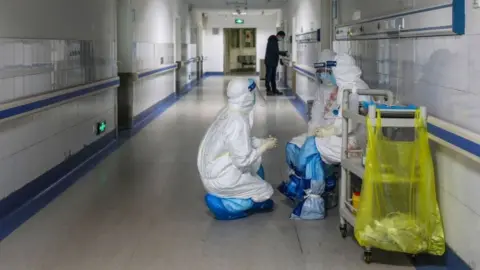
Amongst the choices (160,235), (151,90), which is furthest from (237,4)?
(160,235)

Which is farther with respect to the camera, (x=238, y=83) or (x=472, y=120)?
(x=238, y=83)

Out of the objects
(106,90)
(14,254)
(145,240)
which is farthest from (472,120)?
(106,90)

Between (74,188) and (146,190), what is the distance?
665mm

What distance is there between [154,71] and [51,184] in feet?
20.4

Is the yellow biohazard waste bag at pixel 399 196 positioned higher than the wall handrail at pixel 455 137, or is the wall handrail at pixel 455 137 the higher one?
the wall handrail at pixel 455 137

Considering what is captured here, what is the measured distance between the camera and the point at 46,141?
5172 mm

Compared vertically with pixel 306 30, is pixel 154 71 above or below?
below

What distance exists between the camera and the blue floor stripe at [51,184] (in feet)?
13.9

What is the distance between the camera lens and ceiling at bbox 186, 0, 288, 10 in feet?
60.7

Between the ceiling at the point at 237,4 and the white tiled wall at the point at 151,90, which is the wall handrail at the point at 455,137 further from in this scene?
the ceiling at the point at 237,4

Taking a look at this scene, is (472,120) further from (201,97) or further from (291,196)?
(201,97)

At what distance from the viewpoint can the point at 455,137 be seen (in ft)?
9.45

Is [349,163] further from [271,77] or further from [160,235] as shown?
[271,77]

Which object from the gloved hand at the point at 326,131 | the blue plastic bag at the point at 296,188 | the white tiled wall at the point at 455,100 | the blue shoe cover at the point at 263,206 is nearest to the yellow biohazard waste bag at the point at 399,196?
the white tiled wall at the point at 455,100
